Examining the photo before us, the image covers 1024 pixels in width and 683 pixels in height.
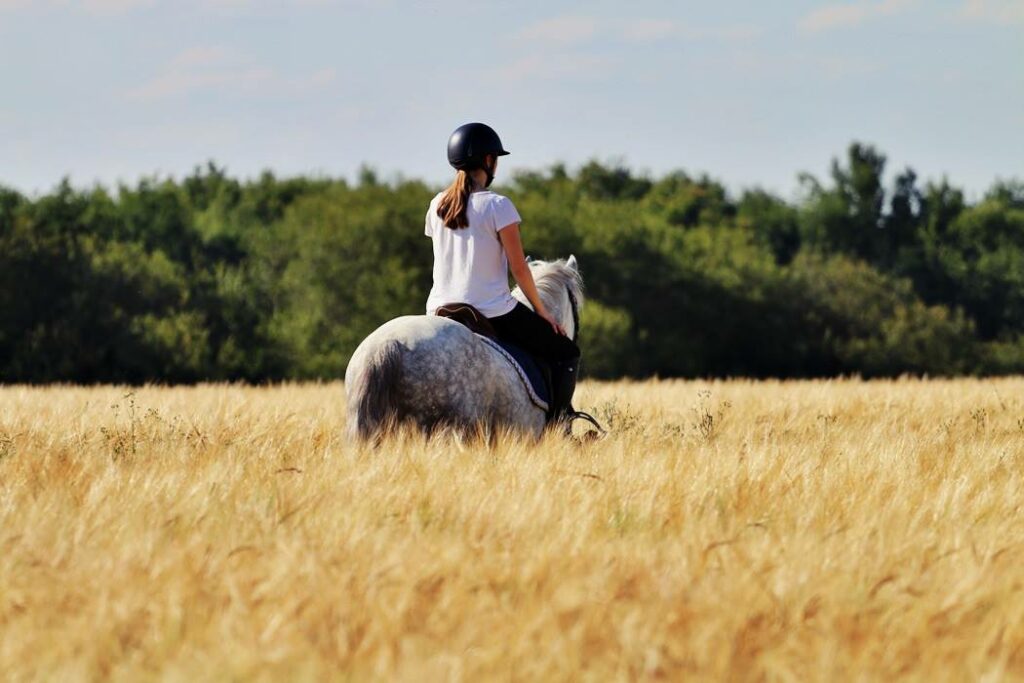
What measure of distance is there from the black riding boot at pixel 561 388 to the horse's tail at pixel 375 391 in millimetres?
1287

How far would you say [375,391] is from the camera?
755 cm

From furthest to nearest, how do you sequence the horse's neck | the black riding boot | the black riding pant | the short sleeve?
the horse's neck < the black riding boot < the black riding pant < the short sleeve

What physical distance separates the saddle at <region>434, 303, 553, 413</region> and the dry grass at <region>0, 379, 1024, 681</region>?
933 millimetres

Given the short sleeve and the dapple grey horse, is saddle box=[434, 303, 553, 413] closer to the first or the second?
the dapple grey horse

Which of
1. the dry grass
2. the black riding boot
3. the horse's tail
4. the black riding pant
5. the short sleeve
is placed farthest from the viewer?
the black riding boot

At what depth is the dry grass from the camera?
3545mm

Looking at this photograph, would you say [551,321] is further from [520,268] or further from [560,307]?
[560,307]

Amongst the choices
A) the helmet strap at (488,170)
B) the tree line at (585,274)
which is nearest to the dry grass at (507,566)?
the helmet strap at (488,170)

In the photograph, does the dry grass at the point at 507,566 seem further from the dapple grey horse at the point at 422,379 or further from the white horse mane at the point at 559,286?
the white horse mane at the point at 559,286

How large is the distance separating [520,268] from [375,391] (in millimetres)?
1224

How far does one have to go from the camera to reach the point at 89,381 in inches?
1612

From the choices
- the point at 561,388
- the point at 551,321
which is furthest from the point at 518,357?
the point at 561,388

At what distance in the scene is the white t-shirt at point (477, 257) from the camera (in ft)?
26.1

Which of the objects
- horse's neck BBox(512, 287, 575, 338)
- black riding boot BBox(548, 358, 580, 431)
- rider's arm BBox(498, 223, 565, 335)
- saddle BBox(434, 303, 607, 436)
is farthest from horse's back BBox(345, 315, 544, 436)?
horse's neck BBox(512, 287, 575, 338)
